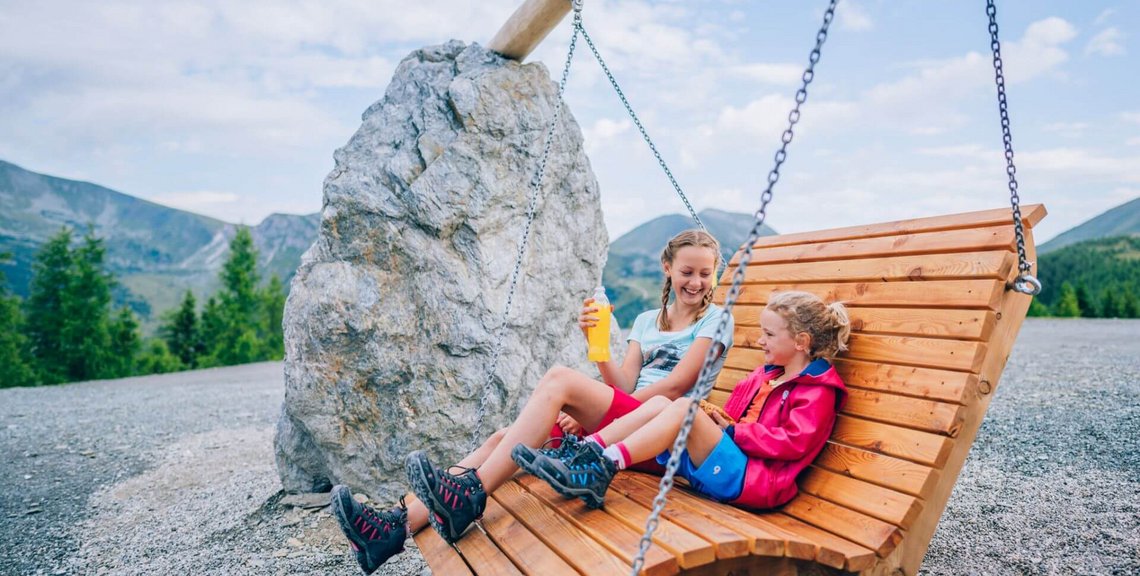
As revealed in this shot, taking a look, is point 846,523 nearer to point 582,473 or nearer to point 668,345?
point 582,473

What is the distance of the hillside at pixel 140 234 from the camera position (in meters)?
154

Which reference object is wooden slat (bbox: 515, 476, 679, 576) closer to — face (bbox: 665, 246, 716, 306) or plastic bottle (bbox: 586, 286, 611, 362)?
plastic bottle (bbox: 586, 286, 611, 362)

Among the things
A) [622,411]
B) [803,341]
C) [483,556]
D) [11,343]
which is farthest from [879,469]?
[11,343]

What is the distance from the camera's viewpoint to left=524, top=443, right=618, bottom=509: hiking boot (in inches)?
107

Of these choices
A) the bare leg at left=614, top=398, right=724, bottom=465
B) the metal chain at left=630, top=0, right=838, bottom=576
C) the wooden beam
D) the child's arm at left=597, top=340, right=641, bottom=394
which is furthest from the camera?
the wooden beam

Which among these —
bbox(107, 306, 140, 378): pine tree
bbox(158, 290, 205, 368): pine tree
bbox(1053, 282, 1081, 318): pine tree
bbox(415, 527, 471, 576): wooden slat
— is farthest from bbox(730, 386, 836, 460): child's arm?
bbox(158, 290, 205, 368): pine tree

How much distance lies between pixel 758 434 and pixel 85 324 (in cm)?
2392

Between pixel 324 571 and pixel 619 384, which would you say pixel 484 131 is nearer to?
pixel 619 384

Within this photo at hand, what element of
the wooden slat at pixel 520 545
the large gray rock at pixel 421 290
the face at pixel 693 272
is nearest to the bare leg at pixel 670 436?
the wooden slat at pixel 520 545

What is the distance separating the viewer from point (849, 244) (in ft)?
13.0

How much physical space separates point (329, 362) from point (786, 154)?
3.56 meters

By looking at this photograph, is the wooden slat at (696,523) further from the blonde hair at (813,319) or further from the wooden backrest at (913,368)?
the blonde hair at (813,319)

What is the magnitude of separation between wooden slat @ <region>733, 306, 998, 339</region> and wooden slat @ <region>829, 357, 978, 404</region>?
18cm

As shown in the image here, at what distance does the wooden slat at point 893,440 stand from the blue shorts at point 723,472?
0.55 metres
